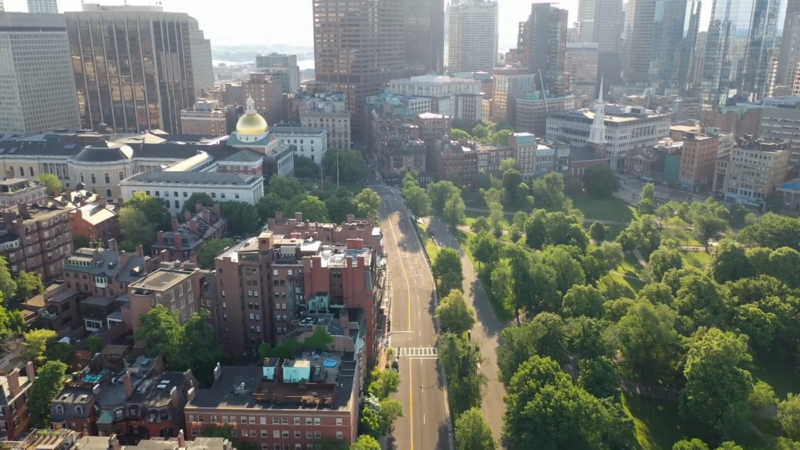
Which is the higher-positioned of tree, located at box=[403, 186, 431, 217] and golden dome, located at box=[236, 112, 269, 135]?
golden dome, located at box=[236, 112, 269, 135]

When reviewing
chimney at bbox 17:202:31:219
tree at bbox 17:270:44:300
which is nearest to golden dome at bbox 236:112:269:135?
chimney at bbox 17:202:31:219

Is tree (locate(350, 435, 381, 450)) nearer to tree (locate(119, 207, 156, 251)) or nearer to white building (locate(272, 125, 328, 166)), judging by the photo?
tree (locate(119, 207, 156, 251))

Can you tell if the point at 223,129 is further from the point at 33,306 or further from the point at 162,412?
the point at 162,412

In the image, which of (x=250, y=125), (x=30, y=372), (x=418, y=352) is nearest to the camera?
(x=30, y=372)

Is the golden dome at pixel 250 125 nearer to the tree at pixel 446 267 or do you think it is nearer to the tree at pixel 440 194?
the tree at pixel 440 194

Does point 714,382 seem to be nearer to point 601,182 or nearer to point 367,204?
point 367,204

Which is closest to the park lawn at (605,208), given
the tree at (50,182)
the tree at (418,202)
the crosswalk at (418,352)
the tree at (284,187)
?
the tree at (418,202)

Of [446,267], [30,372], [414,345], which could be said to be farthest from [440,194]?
[30,372]
